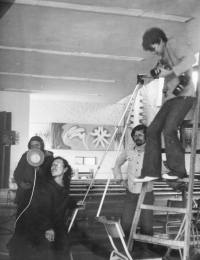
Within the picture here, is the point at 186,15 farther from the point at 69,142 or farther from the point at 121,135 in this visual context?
the point at 69,142

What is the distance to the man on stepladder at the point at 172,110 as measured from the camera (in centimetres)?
254

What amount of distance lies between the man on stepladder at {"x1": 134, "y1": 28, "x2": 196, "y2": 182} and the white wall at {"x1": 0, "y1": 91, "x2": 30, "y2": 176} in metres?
0.94

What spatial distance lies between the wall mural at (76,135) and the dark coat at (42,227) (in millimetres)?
345

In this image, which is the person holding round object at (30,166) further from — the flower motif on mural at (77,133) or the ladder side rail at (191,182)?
the ladder side rail at (191,182)

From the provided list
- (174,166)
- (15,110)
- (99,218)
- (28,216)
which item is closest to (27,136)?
(15,110)

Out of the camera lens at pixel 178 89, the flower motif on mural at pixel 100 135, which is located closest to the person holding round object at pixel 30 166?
the flower motif on mural at pixel 100 135

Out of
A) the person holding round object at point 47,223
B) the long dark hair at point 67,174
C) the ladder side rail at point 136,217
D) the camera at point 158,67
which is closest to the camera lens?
the camera at point 158,67

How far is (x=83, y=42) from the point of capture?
165 inches

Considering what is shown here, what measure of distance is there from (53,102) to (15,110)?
324mm

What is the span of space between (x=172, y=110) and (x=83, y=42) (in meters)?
1.98

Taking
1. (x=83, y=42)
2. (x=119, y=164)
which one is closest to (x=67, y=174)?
(x=119, y=164)

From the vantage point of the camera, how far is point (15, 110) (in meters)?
2.71

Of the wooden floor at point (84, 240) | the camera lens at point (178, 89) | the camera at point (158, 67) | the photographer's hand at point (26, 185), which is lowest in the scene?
the wooden floor at point (84, 240)

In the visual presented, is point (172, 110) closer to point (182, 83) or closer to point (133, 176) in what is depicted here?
point (182, 83)
